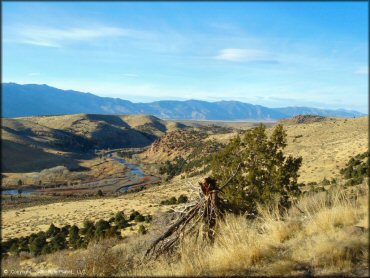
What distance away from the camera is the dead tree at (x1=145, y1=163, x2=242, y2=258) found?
8172 millimetres

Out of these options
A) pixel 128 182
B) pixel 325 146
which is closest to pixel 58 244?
pixel 325 146

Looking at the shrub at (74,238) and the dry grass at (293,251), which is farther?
the shrub at (74,238)

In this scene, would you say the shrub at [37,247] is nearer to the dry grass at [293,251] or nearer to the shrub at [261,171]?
the shrub at [261,171]

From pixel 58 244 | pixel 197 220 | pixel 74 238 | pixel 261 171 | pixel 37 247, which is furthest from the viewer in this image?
pixel 74 238

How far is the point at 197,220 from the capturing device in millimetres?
8328

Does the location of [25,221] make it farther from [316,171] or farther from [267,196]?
[267,196]

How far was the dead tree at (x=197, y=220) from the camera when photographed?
322 inches

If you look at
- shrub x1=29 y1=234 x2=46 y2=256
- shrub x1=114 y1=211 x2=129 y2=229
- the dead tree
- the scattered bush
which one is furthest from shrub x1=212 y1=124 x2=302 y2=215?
shrub x1=29 y1=234 x2=46 y2=256

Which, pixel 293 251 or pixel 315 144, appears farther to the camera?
pixel 315 144

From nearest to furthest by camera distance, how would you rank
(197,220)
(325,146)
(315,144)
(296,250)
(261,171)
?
(296,250) < (197,220) < (261,171) < (325,146) < (315,144)

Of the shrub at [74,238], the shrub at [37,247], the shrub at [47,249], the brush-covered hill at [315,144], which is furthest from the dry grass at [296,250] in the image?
the brush-covered hill at [315,144]

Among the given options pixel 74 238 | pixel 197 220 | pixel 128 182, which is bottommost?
pixel 128 182

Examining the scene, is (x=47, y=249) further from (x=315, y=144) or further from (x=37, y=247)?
Result: (x=315, y=144)

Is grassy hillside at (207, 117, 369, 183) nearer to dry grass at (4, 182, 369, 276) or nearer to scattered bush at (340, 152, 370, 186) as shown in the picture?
scattered bush at (340, 152, 370, 186)
